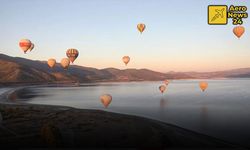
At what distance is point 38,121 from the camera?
39.3 metres

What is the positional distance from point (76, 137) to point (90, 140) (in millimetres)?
1860

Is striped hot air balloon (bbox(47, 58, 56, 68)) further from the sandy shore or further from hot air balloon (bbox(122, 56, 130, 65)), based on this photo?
the sandy shore

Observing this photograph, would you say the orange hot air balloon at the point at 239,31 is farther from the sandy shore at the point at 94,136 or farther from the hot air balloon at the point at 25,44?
the hot air balloon at the point at 25,44

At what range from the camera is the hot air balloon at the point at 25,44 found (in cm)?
7831

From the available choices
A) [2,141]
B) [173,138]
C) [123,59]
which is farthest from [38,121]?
[123,59]

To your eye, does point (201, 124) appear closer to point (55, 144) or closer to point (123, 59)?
point (55, 144)

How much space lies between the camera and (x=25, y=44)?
78.8 meters

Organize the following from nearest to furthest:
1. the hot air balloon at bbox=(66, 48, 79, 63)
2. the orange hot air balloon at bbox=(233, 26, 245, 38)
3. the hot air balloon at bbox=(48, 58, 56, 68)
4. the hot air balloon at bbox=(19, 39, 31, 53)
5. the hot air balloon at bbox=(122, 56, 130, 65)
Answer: the orange hot air balloon at bbox=(233, 26, 245, 38)
the hot air balloon at bbox=(19, 39, 31, 53)
the hot air balloon at bbox=(66, 48, 79, 63)
the hot air balloon at bbox=(122, 56, 130, 65)
the hot air balloon at bbox=(48, 58, 56, 68)

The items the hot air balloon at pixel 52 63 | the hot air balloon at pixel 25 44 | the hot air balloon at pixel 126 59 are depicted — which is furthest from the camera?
the hot air balloon at pixel 52 63

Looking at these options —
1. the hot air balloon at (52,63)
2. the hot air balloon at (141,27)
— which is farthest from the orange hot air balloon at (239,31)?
the hot air balloon at (52,63)

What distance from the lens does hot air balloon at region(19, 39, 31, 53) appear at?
78.3 meters

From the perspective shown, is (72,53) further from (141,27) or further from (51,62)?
(51,62)

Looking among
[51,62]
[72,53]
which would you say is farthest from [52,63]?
[72,53]

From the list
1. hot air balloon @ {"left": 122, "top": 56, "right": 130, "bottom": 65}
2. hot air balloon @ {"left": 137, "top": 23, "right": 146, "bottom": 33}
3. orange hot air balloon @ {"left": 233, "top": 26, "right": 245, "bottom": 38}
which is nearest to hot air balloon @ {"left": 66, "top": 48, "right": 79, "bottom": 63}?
hot air balloon @ {"left": 137, "top": 23, "right": 146, "bottom": 33}
